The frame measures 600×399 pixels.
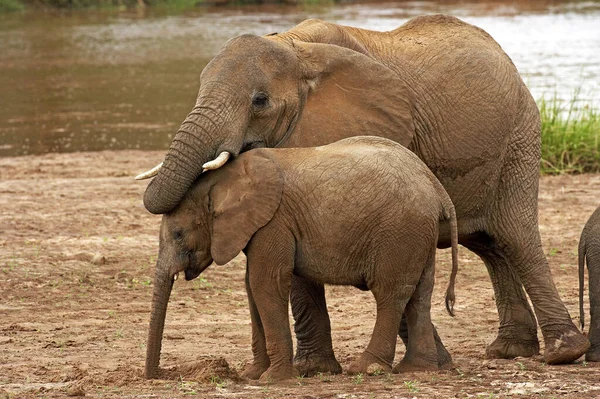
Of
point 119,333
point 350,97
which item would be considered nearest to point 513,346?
point 350,97

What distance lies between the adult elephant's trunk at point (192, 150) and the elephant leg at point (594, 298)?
2249mm

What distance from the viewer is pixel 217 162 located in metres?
5.90

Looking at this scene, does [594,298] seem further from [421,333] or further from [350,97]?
[350,97]

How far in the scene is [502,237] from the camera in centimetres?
727

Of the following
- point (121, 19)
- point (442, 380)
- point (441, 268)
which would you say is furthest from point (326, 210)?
point (121, 19)

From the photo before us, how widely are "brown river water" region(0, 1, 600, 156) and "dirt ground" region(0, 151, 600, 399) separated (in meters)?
4.05

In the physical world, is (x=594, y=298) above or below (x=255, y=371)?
above

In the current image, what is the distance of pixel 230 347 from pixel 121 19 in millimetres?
31901

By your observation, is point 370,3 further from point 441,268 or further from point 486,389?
point 486,389

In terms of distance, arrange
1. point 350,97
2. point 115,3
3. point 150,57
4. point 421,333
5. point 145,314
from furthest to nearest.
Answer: point 115,3, point 150,57, point 145,314, point 350,97, point 421,333

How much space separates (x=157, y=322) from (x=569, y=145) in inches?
A: 318

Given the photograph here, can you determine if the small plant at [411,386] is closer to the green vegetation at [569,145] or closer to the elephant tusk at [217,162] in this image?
the elephant tusk at [217,162]

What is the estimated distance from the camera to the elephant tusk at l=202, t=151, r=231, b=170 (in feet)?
19.3

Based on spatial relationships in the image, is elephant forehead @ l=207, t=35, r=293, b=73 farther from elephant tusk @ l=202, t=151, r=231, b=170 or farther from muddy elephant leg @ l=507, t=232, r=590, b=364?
muddy elephant leg @ l=507, t=232, r=590, b=364
